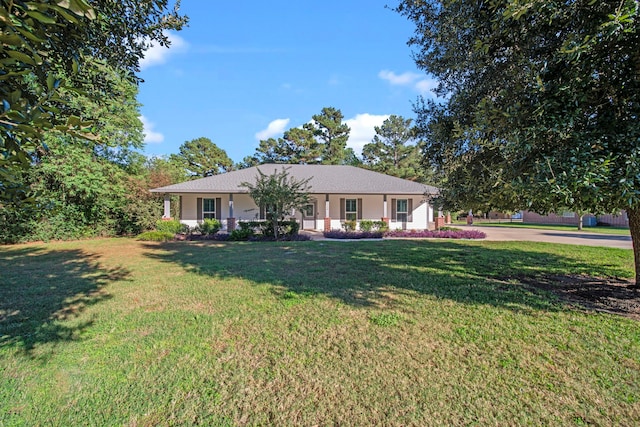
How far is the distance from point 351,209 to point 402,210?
347 cm

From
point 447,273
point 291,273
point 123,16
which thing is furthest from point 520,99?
point 291,273

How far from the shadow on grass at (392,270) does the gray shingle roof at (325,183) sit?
7.31 m

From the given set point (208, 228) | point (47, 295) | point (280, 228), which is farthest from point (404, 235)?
point (47, 295)

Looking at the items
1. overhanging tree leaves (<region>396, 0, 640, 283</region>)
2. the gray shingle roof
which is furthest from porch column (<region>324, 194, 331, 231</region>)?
overhanging tree leaves (<region>396, 0, 640, 283</region>)

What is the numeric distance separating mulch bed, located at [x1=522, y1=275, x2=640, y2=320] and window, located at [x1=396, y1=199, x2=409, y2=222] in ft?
45.9

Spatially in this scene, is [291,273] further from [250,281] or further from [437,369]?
[437,369]

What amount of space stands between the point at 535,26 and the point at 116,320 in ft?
23.4

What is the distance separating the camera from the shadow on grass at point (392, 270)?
547 cm

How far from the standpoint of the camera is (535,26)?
4.20m

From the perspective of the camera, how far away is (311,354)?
3365 millimetres

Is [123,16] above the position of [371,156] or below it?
below

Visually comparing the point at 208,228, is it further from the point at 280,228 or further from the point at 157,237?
the point at 280,228

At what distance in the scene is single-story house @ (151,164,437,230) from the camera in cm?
1911

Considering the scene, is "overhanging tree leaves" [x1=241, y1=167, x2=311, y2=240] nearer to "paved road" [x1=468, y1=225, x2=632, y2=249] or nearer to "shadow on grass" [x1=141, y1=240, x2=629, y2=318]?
"shadow on grass" [x1=141, y1=240, x2=629, y2=318]
